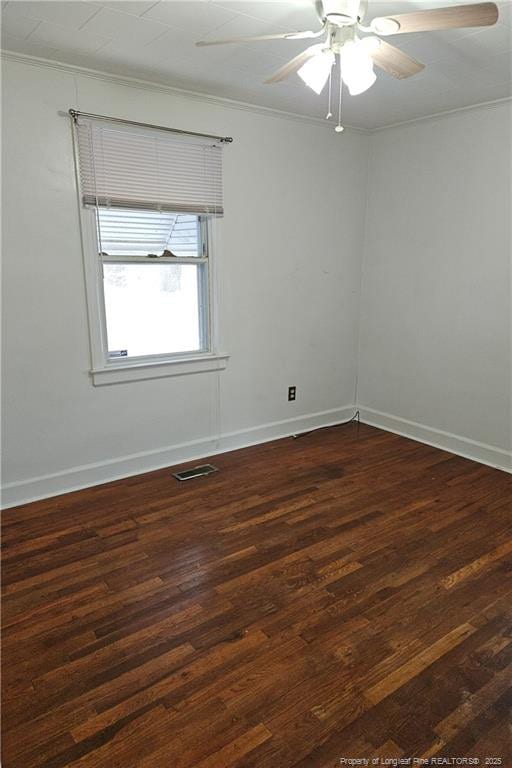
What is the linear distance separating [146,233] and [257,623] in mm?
2365

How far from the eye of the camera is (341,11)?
164 cm

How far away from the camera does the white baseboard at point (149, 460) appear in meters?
→ 2.95

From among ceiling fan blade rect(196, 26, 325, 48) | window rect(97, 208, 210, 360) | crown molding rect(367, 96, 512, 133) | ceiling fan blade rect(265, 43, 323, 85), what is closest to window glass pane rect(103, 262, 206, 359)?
window rect(97, 208, 210, 360)

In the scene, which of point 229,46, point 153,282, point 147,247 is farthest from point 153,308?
point 229,46

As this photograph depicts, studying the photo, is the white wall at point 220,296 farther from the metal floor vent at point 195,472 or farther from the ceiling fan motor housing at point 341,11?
the ceiling fan motor housing at point 341,11

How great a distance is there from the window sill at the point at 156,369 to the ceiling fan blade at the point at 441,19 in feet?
7.37

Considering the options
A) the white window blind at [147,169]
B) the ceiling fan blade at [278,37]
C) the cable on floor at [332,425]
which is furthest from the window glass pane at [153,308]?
the ceiling fan blade at [278,37]

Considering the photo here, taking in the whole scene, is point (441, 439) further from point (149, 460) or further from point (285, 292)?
point (149, 460)

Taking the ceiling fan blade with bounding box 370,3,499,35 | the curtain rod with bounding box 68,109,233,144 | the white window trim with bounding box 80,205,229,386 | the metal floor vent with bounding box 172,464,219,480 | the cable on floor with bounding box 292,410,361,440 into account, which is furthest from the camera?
the cable on floor with bounding box 292,410,361,440

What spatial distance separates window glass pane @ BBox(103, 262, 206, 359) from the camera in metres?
3.12

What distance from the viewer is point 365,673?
179cm

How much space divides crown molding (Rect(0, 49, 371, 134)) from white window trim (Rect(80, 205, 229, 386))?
71cm

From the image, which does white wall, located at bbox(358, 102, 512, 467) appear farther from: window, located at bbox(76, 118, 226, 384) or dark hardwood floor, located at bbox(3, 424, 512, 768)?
window, located at bbox(76, 118, 226, 384)

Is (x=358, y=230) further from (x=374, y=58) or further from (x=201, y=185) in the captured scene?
(x=374, y=58)
